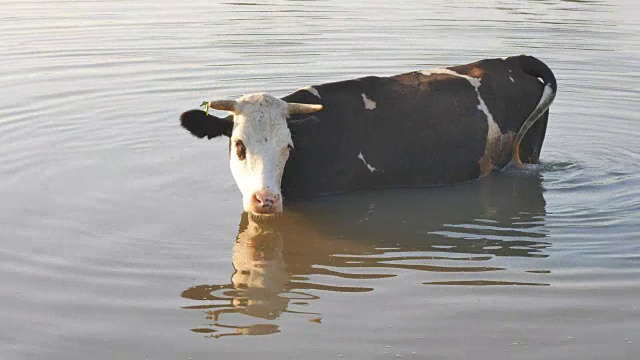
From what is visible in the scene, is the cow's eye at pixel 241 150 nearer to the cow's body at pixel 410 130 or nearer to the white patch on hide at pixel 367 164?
the cow's body at pixel 410 130

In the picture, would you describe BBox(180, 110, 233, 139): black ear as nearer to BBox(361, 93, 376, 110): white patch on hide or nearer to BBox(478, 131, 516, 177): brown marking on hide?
BBox(361, 93, 376, 110): white patch on hide

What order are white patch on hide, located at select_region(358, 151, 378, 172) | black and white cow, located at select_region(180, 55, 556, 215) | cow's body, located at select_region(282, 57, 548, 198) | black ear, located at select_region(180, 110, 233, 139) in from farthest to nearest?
1. white patch on hide, located at select_region(358, 151, 378, 172)
2. cow's body, located at select_region(282, 57, 548, 198)
3. black ear, located at select_region(180, 110, 233, 139)
4. black and white cow, located at select_region(180, 55, 556, 215)

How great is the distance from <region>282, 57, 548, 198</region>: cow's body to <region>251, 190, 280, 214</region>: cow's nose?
2.82 ft

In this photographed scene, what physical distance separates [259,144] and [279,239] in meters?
0.83

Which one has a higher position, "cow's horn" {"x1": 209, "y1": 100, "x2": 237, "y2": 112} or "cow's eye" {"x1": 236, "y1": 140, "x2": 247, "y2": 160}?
"cow's horn" {"x1": 209, "y1": 100, "x2": 237, "y2": 112}

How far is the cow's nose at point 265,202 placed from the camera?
796 centimetres

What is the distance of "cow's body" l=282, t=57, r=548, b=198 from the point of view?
29.8ft

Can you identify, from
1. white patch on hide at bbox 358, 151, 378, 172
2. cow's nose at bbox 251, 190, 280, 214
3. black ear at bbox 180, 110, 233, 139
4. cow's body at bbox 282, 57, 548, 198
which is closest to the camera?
cow's nose at bbox 251, 190, 280, 214

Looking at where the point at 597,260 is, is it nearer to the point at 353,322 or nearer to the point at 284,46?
the point at 353,322

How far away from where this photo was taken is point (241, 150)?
8.52 m

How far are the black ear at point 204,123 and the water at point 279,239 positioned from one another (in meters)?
0.55

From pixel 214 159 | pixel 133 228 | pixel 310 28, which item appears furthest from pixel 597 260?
pixel 310 28

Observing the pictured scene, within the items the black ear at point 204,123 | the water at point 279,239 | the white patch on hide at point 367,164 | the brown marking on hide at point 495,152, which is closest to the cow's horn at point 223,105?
the black ear at point 204,123

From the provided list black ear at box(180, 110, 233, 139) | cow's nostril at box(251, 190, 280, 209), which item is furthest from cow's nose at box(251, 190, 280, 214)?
black ear at box(180, 110, 233, 139)
